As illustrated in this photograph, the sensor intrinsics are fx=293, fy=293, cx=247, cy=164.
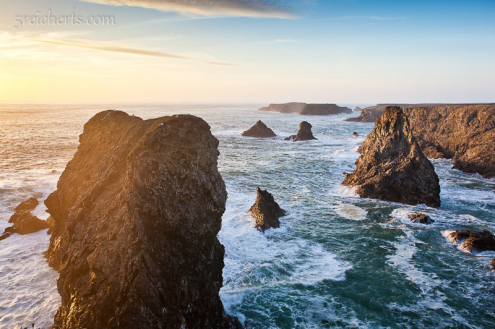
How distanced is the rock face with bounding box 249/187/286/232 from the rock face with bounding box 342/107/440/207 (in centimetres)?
1198

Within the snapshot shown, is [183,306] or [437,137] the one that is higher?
[437,137]

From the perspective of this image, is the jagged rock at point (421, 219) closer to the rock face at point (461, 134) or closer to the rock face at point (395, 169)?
the rock face at point (395, 169)

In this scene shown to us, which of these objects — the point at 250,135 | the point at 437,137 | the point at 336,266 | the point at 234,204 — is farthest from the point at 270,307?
the point at 250,135

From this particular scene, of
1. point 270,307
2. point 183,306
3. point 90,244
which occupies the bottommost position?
point 270,307

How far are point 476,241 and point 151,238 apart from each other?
73.5 ft

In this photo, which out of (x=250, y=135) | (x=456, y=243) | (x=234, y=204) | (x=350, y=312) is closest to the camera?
(x=350, y=312)

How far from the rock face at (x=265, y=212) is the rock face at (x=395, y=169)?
1198 centimetres

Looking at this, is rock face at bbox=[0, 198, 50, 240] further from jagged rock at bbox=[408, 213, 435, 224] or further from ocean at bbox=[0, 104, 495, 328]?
jagged rock at bbox=[408, 213, 435, 224]

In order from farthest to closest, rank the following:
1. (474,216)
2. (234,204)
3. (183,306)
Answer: (234,204) < (474,216) < (183,306)

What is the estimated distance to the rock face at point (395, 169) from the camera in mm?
30359

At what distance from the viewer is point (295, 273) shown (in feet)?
59.7

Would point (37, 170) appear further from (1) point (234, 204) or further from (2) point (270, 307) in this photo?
(2) point (270, 307)

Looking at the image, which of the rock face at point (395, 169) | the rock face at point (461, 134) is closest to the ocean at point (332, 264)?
the rock face at point (395, 169)

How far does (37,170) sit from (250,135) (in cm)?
5528
